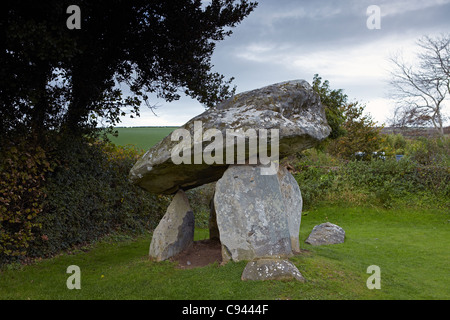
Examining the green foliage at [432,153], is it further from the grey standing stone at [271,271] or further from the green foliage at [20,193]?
the green foliage at [20,193]

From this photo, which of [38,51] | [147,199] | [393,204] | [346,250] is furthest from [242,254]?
[393,204]

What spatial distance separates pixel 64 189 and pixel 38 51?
3.48 metres

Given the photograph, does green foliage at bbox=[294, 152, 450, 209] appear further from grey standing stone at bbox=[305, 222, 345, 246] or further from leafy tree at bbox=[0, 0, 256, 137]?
leafy tree at bbox=[0, 0, 256, 137]

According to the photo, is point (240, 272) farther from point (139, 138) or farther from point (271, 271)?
point (139, 138)

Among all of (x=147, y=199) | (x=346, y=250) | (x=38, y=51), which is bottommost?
(x=346, y=250)

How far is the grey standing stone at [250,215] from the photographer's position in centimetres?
591

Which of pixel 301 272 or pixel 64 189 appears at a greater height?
pixel 64 189

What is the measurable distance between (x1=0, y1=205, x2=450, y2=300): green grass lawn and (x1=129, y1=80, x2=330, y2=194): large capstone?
1.61m

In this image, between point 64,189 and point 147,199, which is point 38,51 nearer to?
point 64,189

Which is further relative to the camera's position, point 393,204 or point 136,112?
point 393,204

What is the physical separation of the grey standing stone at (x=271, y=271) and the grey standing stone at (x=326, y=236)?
3889 mm

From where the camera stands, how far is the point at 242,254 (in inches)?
236

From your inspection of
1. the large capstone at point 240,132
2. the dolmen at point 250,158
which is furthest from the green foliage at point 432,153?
the dolmen at point 250,158

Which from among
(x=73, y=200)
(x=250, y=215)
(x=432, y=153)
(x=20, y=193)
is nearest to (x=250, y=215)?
(x=250, y=215)
